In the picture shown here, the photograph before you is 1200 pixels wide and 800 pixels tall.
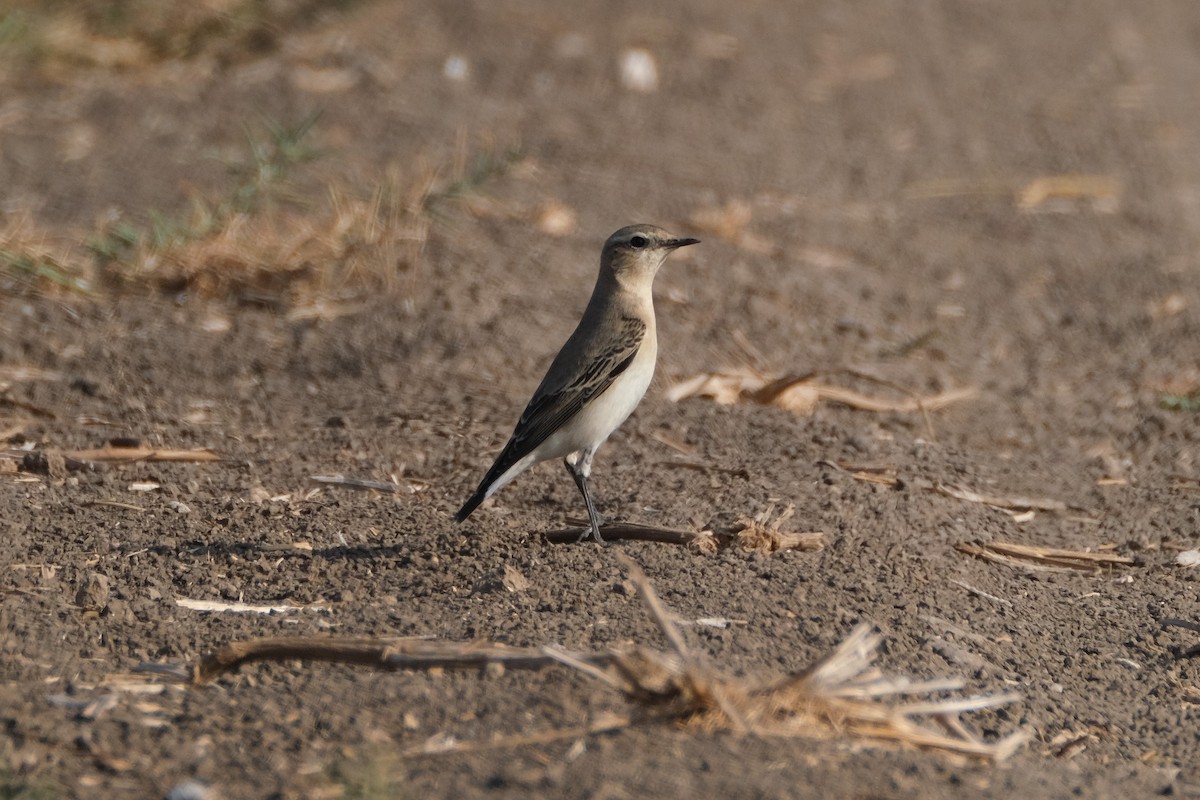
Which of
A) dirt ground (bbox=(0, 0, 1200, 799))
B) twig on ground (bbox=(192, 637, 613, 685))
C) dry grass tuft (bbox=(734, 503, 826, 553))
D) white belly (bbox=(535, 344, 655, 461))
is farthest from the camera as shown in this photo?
white belly (bbox=(535, 344, 655, 461))

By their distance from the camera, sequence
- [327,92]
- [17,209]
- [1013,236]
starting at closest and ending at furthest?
[17,209]
[1013,236]
[327,92]

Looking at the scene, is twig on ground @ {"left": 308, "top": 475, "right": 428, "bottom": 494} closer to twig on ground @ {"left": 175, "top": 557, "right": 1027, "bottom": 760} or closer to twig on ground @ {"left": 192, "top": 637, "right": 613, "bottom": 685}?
twig on ground @ {"left": 192, "top": 637, "right": 613, "bottom": 685}

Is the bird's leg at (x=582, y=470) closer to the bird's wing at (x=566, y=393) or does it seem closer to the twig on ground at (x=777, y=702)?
the bird's wing at (x=566, y=393)

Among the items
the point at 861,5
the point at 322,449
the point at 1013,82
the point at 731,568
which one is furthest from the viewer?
the point at 861,5

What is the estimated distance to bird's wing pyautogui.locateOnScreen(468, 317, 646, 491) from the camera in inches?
220

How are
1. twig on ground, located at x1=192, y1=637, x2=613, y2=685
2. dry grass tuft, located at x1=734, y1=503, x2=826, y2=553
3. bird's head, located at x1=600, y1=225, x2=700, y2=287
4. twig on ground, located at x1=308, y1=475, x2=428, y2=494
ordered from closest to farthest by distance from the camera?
1. twig on ground, located at x1=192, y1=637, x2=613, y2=685
2. dry grass tuft, located at x1=734, y1=503, x2=826, y2=553
3. twig on ground, located at x1=308, y1=475, x2=428, y2=494
4. bird's head, located at x1=600, y1=225, x2=700, y2=287

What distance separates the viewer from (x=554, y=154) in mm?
10758

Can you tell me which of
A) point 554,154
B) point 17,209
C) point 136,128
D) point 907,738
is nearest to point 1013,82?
point 554,154

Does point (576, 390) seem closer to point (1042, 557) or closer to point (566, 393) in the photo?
point (566, 393)

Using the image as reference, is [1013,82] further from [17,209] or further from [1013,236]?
[17,209]

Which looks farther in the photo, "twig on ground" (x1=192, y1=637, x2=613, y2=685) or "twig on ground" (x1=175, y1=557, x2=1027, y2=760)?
"twig on ground" (x1=192, y1=637, x2=613, y2=685)

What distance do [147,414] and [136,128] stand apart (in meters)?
4.98

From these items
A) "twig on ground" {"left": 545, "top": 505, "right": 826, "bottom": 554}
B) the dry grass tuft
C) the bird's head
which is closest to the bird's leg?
"twig on ground" {"left": 545, "top": 505, "right": 826, "bottom": 554}

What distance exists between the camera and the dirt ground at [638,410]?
399cm
